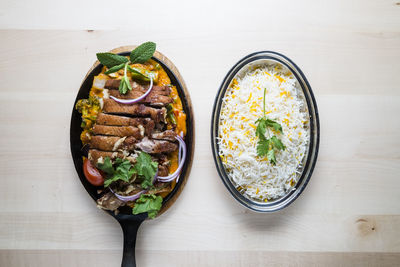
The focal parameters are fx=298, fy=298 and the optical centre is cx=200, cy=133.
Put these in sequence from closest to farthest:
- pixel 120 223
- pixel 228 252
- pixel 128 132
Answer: pixel 128 132, pixel 120 223, pixel 228 252

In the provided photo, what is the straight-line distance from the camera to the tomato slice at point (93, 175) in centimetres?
206

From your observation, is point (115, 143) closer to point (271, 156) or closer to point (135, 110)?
point (135, 110)

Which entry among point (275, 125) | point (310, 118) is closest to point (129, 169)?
point (275, 125)

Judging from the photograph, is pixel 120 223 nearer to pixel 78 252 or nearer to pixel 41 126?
pixel 78 252

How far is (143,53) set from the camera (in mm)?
2020

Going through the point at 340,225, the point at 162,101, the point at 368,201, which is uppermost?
the point at 162,101

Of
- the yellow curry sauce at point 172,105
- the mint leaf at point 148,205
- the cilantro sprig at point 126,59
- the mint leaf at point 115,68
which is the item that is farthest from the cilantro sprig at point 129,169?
the mint leaf at point 115,68

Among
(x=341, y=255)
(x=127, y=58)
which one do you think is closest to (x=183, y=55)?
(x=127, y=58)

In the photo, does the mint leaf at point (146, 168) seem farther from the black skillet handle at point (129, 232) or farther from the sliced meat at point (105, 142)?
the black skillet handle at point (129, 232)

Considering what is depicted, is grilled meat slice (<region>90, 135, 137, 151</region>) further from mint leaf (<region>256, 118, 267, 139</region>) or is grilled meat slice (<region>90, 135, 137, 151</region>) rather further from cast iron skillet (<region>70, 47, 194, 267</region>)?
mint leaf (<region>256, 118, 267, 139</region>)

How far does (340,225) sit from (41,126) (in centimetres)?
246

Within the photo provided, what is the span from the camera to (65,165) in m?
2.34

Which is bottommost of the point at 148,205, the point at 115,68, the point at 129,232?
the point at 129,232

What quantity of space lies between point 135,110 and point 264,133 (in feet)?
2.84
